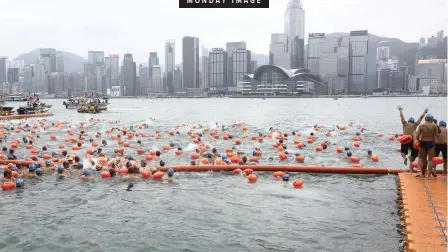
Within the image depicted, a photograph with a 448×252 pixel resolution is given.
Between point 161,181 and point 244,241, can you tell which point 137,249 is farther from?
point 161,181

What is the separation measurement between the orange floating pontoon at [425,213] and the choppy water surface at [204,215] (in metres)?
0.88

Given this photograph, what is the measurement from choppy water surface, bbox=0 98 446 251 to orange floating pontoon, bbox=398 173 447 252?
0.88 m

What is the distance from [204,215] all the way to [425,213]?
6.86m

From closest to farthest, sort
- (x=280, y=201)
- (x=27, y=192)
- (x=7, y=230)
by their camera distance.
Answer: (x=7, y=230)
(x=280, y=201)
(x=27, y=192)

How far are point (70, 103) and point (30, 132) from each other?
2500 inches

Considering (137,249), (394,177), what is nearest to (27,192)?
(137,249)

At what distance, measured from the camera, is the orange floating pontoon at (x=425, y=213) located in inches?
347

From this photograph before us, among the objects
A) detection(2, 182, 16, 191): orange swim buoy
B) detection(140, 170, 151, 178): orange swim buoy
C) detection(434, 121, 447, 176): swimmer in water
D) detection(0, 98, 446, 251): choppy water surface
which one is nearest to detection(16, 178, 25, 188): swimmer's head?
detection(2, 182, 16, 191): orange swim buoy

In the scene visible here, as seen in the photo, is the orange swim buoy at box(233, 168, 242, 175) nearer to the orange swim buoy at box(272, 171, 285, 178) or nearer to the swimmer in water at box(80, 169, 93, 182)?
the orange swim buoy at box(272, 171, 285, 178)

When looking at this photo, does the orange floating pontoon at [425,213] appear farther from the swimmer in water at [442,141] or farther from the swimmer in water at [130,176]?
the swimmer in water at [130,176]

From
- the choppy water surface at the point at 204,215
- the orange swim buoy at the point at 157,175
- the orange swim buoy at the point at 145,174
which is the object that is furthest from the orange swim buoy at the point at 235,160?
the orange swim buoy at the point at 145,174

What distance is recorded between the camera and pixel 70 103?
10244 cm

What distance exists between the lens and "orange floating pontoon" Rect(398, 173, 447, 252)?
8805 millimetres

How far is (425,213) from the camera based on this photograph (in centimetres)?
1075
